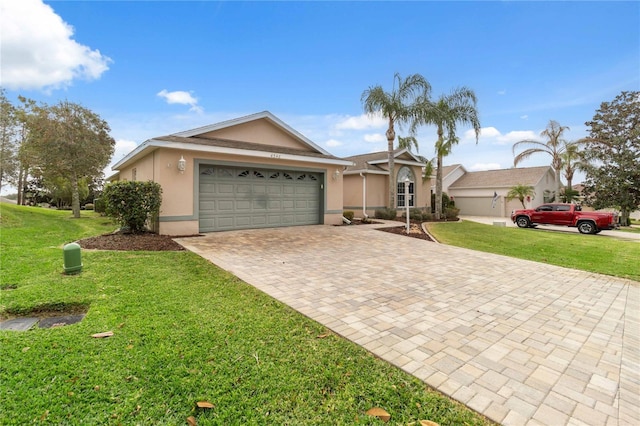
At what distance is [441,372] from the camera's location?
2773mm

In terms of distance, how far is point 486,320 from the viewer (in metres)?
4.01

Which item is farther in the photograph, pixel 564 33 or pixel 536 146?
pixel 536 146

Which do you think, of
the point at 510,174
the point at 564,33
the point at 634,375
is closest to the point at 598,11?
the point at 564,33

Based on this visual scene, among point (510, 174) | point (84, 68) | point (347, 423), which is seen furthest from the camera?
point (510, 174)

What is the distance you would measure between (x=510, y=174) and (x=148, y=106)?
32.6m

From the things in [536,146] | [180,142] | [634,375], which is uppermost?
[536,146]

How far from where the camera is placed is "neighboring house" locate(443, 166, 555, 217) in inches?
1141

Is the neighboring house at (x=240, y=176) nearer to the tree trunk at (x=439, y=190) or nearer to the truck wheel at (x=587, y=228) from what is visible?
the tree trunk at (x=439, y=190)

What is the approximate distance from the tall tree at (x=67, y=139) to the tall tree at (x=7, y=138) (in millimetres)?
5588

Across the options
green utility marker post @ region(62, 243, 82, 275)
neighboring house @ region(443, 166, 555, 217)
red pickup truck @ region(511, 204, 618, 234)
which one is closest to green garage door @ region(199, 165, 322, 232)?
green utility marker post @ region(62, 243, 82, 275)

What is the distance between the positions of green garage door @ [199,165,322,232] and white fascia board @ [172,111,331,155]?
5.71 ft

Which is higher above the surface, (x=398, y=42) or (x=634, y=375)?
(x=398, y=42)

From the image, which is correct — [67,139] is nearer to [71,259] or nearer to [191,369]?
[71,259]

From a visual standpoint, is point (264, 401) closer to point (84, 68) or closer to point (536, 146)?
point (84, 68)
